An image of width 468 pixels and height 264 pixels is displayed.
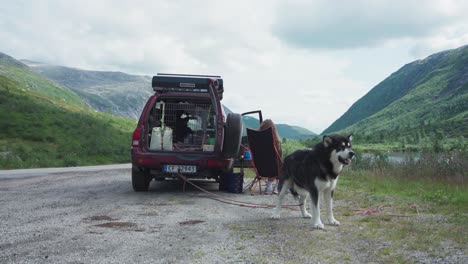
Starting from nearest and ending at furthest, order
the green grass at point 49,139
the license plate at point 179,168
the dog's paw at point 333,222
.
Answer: the dog's paw at point 333,222, the license plate at point 179,168, the green grass at point 49,139

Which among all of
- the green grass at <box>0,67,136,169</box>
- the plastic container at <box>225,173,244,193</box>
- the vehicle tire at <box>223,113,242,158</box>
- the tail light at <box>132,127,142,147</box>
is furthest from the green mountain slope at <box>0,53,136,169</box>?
the vehicle tire at <box>223,113,242,158</box>

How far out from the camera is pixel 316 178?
6.48m

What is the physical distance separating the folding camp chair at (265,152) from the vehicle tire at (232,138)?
430mm

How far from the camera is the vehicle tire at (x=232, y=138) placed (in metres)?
9.86

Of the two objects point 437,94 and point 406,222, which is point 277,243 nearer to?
point 406,222

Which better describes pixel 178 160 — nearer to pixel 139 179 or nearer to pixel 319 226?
pixel 139 179

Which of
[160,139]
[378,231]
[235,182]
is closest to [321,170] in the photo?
[378,231]

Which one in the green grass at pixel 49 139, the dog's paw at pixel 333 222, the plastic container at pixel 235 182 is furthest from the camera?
the green grass at pixel 49 139

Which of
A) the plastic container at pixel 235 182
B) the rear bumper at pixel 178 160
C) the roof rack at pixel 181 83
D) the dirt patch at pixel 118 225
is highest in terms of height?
the roof rack at pixel 181 83

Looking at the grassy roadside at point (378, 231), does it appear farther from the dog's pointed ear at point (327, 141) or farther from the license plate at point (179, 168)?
the license plate at point (179, 168)

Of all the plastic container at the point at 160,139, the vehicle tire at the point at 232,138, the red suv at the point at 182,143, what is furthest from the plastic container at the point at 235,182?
the plastic container at the point at 160,139

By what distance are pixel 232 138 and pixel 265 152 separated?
89 centimetres

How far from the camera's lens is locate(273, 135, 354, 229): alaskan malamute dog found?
6.43m

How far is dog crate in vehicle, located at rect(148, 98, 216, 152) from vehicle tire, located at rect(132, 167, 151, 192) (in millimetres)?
597
